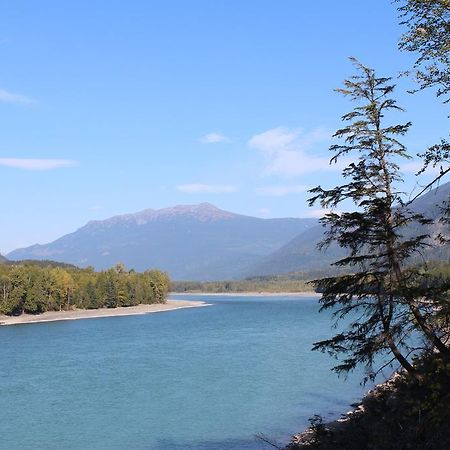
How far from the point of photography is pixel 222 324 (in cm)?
11906

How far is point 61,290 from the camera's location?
153 metres

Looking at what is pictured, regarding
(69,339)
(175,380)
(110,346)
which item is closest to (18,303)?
(69,339)

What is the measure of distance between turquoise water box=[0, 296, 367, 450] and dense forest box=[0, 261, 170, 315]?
5910cm

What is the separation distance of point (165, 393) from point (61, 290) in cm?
11454

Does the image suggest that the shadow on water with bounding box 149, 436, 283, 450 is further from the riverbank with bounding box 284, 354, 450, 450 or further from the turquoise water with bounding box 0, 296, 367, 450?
the riverbank with bounding box 284, 354, 450, 450

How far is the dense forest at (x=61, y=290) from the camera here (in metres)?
142

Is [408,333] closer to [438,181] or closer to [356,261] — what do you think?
[356,261]

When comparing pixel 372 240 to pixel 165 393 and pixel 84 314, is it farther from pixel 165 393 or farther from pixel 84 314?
pixel 84 314

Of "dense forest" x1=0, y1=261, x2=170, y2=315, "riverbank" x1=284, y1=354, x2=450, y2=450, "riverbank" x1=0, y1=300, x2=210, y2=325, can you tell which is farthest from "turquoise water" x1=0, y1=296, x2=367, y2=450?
"dense forest" x1=0, y1=261, x2=170, y2=315

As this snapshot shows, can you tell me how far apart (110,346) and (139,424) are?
154ft

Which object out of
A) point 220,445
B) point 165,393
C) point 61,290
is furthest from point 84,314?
point 220,445

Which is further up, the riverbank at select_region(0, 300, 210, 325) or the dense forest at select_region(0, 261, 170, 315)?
the dense forest at select_region(0, 261, 170, 315)

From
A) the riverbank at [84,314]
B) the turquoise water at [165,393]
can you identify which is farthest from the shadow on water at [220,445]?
the riverbank at [84,314]

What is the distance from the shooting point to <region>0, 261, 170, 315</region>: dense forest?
142 metres
